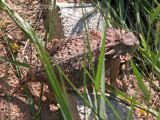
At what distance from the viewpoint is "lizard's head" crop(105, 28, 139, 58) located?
2.48 meters

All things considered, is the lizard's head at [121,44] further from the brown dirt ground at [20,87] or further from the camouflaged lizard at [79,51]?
the brown dirt ground at [20,87]

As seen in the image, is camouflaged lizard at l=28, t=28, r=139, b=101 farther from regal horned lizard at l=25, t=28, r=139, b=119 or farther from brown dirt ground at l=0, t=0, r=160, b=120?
brown dirt ground at l=0, t=0, r=160, b=120

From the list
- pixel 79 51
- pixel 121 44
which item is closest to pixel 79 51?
pixel 79 51

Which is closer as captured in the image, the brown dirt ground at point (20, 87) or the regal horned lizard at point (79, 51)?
the regal horned lizard at point (79, 51)

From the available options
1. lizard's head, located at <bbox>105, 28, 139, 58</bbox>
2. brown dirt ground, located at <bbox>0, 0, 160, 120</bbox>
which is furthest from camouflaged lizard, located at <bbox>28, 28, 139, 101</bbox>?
brown dirt ground, located at <bbox>0, 0, 160, 120</bbox>

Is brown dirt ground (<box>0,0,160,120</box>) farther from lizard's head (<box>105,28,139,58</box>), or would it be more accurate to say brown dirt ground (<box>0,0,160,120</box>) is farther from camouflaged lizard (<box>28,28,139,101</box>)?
lizard's head (<box>105,28,139,58</box>)

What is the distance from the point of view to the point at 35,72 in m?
2.29

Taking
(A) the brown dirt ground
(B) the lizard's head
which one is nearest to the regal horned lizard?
(B) the lizard's head

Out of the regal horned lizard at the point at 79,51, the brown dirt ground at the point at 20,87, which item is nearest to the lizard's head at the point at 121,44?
the regal horned lizard at the point at 79,51

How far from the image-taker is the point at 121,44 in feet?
8.22

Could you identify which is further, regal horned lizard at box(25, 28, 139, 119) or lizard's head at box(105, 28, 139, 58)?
lizard's head at box(105, 28, 139, 58)

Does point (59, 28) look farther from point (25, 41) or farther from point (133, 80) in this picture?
point (133, 80)

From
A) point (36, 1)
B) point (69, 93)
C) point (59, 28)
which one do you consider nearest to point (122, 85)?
point (69, 93)

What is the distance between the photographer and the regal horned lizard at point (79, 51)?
2.29m
